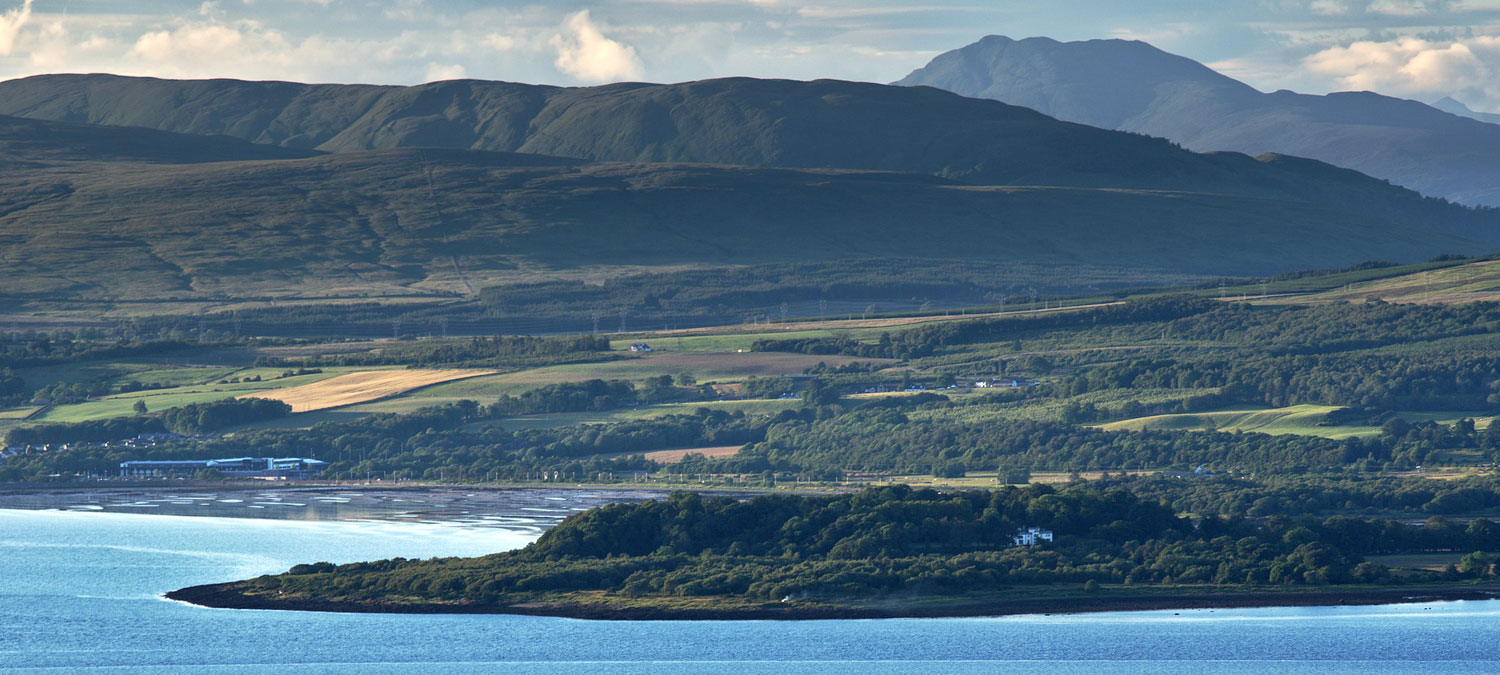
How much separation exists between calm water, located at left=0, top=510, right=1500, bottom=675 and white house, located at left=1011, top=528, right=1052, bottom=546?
1278 cm

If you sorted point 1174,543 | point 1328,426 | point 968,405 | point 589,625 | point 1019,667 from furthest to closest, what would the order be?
point 968,405 → point 1328,426 → point 1174,543 → point 589,625 → point 1019,667

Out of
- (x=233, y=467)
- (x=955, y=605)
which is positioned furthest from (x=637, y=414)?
(x=955, y=605)

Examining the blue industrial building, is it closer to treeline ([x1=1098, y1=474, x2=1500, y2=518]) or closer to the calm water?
the calm water

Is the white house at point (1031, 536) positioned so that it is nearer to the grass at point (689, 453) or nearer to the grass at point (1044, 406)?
the grass at point (689, 453)

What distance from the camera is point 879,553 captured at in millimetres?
108875

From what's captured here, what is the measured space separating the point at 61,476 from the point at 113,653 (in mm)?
91688

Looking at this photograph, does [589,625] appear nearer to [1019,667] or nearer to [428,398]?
[1019,667]

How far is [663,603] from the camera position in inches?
4003

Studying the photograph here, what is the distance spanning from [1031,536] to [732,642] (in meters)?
25.3

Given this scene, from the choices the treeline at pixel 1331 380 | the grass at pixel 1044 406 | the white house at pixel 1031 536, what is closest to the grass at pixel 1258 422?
the treeline at pixel 1331 380

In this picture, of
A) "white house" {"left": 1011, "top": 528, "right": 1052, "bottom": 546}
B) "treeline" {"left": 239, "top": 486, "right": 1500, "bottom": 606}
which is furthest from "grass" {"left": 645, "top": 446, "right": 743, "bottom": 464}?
"white house" {"left": 1011, "top": 528, "right": 1052, "bottom": 546}

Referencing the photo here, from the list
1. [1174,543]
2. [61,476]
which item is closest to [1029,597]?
[1174,543]

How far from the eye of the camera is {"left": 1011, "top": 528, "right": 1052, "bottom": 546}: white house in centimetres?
11269

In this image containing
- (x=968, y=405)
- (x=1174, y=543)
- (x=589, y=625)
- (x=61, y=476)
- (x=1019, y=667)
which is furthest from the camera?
(x=968, y=405)
